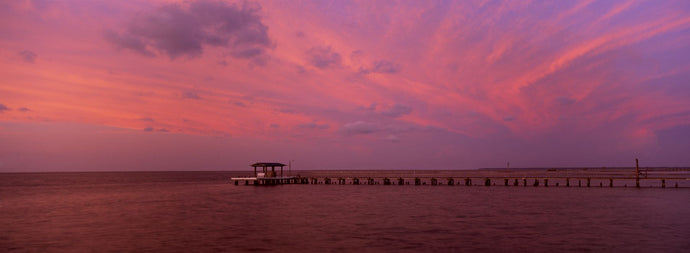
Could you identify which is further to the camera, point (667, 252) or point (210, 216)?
point (210, 216)

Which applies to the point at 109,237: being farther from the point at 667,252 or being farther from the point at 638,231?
the point at 638,231

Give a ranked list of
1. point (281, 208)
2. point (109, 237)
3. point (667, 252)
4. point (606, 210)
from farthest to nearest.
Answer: point (281, 208) < point (606, 210) < point (109, 237) < point (667, 252)

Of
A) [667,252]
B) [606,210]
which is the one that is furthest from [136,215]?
[606,210]

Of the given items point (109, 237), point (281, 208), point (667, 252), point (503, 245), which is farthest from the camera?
point (281, 208)

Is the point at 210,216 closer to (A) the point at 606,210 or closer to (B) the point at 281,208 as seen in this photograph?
(B) the point at 281,208

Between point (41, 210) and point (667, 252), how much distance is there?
1656 inches

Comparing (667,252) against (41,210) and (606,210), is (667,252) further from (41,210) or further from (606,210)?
(41,210)

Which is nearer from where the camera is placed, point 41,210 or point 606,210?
point 606,210

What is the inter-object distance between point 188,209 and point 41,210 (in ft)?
40.8

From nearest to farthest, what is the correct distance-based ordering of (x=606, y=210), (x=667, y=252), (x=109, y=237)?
(x=667, y=252), (x=109, y=237), (x=606, y=210)

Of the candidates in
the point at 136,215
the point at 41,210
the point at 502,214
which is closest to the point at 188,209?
the point at 136,215

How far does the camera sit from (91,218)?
29.7 metres

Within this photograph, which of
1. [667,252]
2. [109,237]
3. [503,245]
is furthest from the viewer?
[109,237]

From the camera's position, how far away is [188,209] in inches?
1380
